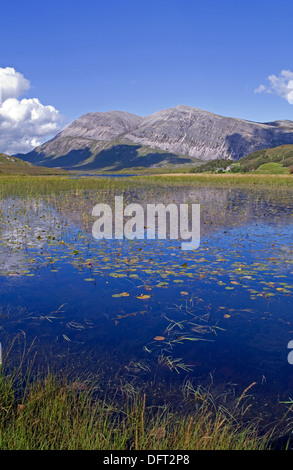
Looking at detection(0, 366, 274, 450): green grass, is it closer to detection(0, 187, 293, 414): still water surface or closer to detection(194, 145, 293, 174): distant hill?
detection(0, 187, 293, 414): still water surface

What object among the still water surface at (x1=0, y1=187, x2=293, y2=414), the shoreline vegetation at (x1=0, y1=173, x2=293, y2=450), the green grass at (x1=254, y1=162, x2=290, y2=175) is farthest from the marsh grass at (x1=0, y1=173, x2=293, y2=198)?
the shoreline vegetation at (x1=0, y1=173, x2=293, y2=450)

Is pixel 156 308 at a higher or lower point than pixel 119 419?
higher

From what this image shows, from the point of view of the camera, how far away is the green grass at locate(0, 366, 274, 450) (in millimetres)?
3514

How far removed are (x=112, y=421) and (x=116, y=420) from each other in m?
0.06

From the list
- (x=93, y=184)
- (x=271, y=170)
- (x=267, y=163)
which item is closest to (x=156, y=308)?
(x=93, y=184)

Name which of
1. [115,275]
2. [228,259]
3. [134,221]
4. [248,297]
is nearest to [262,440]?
[248,297]

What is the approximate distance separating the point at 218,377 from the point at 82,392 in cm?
215

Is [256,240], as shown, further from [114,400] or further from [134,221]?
[114,400]

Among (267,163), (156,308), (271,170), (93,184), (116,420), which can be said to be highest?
(267,163)

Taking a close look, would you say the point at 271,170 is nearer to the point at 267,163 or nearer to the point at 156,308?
the point at 267,163

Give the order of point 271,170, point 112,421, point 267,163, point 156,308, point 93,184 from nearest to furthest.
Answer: point 112,421
point 156,308
point 93,184
point 271,170
point 267,163

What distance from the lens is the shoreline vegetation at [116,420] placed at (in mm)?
3521

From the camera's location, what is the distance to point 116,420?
4.17 m

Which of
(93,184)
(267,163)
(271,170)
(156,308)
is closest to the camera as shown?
(156,308)
